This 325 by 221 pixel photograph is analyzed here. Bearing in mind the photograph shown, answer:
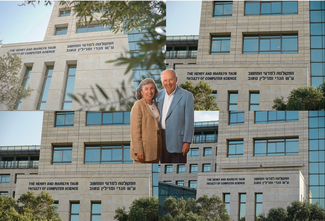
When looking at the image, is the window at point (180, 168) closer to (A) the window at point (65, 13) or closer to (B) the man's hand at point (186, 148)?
(B) the man's hand at point (186, 148)

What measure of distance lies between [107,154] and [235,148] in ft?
16.6

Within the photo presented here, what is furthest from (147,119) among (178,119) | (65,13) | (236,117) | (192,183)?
(65,13)

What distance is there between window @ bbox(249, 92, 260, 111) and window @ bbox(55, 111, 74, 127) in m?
7.35

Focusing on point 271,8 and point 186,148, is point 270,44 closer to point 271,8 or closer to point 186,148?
point 271,8

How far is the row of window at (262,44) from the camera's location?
21609mm

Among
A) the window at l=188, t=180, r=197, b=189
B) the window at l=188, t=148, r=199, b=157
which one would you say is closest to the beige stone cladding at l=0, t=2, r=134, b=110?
the window at l=188, t=148, r=199, b=157

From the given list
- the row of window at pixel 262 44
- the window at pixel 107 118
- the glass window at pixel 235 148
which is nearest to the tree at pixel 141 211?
the window at pixel 107 118

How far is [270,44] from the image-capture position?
21.7 meters

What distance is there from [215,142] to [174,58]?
653cm

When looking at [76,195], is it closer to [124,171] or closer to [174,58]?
[124,171]

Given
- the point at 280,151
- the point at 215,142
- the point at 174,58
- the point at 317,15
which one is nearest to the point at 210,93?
the point at 215,142

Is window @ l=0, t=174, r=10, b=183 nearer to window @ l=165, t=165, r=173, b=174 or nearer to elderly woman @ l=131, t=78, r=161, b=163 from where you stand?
elderly woman @ l=131, t=78, r=161, b=163

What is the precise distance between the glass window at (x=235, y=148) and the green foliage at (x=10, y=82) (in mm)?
8681

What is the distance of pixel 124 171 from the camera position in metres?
19.5
